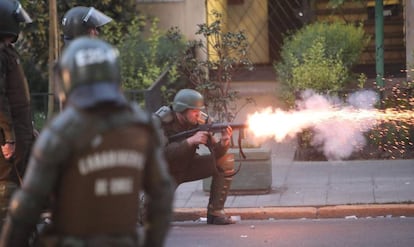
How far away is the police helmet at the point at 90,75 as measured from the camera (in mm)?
3883

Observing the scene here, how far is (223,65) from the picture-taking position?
12523 mm

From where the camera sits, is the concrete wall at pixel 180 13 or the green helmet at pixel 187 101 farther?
the concrete wall at pixel 180 13

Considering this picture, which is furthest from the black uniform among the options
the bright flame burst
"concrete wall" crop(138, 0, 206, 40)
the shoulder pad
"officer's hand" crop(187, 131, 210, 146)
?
"concrete wall" crop(138, 0, 206, 40)

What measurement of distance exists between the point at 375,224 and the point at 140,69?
6.24 meters

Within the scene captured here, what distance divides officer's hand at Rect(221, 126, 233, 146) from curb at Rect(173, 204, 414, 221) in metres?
1.17

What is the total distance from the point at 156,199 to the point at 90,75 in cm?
59

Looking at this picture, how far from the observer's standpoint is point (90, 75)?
3.91 metres

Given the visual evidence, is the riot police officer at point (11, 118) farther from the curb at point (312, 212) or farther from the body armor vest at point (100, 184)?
the body armor vest at point (100, 184)

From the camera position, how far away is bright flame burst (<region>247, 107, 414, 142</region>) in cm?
1000

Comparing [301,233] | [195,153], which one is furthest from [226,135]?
[301,233]

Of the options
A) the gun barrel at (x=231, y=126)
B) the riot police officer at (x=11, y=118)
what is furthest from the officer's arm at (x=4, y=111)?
the gun barrel at (x=231, y=126)

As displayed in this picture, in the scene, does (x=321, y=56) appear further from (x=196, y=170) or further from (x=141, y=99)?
(x=196, y=170)

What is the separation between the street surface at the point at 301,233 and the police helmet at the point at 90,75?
4.69 meters

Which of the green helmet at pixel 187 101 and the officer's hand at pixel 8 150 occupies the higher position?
the green helmet at pixel 187 101
